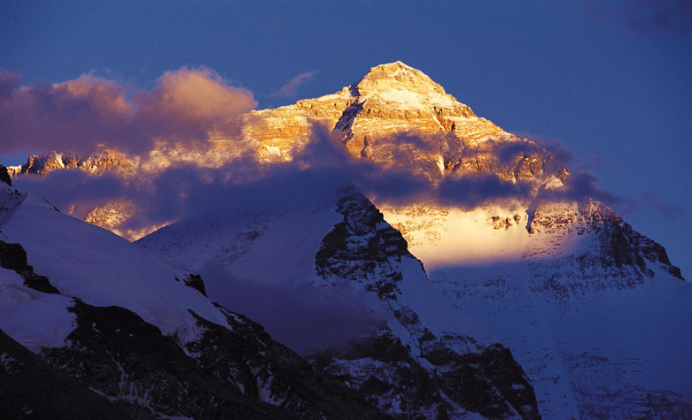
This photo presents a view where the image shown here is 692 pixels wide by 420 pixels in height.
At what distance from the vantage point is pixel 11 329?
156 meters

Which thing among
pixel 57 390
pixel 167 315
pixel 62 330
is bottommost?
pixel 57 390

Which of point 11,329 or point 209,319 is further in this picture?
point 209,319

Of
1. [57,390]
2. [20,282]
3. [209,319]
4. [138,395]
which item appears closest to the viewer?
[57,390]

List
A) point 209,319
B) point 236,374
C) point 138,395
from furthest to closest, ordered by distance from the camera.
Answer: point 209,319
point 236,374
point 138,395

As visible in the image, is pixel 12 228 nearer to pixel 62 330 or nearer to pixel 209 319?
pixel 209 319

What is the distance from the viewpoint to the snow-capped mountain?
140 meters

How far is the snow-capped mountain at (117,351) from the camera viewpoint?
140 metres

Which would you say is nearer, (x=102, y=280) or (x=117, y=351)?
(x=117, y=351)

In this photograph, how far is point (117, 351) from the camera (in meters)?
Result: 162

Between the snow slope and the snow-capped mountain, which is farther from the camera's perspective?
the snow slope

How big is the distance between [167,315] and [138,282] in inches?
358

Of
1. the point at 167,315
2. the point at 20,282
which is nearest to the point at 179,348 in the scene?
the point at 167,315

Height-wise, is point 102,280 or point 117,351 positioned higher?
point 102,280

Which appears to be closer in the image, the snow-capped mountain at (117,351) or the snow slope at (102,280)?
the snow-capped mountain at (117,351)
